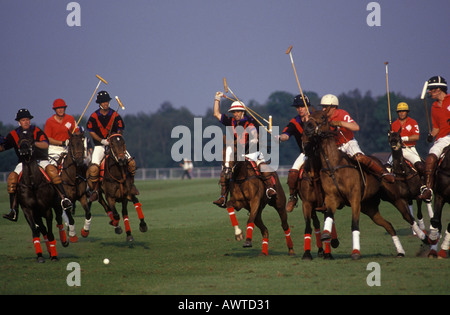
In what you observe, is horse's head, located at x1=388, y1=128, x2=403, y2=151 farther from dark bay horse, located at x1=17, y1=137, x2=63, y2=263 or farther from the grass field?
dark bay horse, located at x1=17, y1=137, x2=63, y2=263

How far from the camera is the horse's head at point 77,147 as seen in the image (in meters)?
16.0

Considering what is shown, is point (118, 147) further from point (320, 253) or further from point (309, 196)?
→ point (320, 253)

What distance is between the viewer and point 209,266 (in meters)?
13.1

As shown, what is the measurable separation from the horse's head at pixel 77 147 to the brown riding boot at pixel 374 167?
22.3 ft

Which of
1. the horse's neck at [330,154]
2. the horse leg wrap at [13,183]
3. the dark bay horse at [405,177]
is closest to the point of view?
the horse's neck at [330,154]

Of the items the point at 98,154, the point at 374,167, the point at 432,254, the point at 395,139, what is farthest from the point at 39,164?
the point at 432,254

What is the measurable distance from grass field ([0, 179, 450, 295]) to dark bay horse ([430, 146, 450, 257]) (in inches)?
28.7

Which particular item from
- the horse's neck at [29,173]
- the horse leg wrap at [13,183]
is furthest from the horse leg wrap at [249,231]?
the horse leg wrap at [13,183]

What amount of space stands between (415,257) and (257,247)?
4776 millimetres

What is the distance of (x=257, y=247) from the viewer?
55.1ft

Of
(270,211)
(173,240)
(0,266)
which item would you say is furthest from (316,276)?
(270,211)

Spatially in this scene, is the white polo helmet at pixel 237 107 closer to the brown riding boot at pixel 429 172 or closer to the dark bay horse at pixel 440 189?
the brown riding boot at pixel 429 172

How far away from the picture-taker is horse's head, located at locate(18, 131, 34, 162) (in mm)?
13609

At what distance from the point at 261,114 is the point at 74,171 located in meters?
85.5
